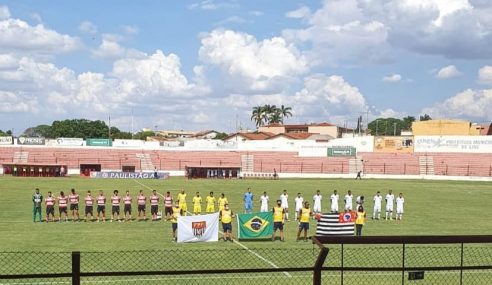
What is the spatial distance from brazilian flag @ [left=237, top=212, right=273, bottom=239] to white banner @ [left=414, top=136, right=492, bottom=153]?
62893mm

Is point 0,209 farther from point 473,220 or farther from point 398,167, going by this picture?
point 398,167

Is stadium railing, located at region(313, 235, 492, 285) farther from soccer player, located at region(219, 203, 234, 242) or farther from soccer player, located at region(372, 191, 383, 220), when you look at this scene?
soccer player, located at region(372, 191, 383, 220)

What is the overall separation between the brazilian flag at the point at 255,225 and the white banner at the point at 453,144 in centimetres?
6289

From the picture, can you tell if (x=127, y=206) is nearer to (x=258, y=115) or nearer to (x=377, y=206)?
(x=377, y=206)

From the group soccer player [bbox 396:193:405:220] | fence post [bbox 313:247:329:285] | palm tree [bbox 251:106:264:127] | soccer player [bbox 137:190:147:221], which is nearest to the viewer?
fence post [bbox 313:247:329:285]

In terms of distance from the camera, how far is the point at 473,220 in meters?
30.9

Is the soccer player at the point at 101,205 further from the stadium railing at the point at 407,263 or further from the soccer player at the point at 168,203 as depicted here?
the stadium railing at the point at 407,263

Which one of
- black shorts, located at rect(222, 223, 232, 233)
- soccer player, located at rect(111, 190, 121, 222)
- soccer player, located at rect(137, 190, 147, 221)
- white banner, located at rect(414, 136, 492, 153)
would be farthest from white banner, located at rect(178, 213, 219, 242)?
white banner, located at rect(414, 136, 492, 153)

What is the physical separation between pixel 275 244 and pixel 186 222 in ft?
10.9

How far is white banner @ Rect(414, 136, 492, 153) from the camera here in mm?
78000

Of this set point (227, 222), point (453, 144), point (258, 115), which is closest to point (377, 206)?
point (227, 222)

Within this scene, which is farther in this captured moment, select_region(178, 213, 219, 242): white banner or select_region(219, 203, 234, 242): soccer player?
select_region(219, 203, 234, 242): soccer player

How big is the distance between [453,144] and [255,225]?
63798 millimetres

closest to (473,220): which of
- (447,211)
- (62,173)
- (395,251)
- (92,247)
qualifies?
(447,211)
